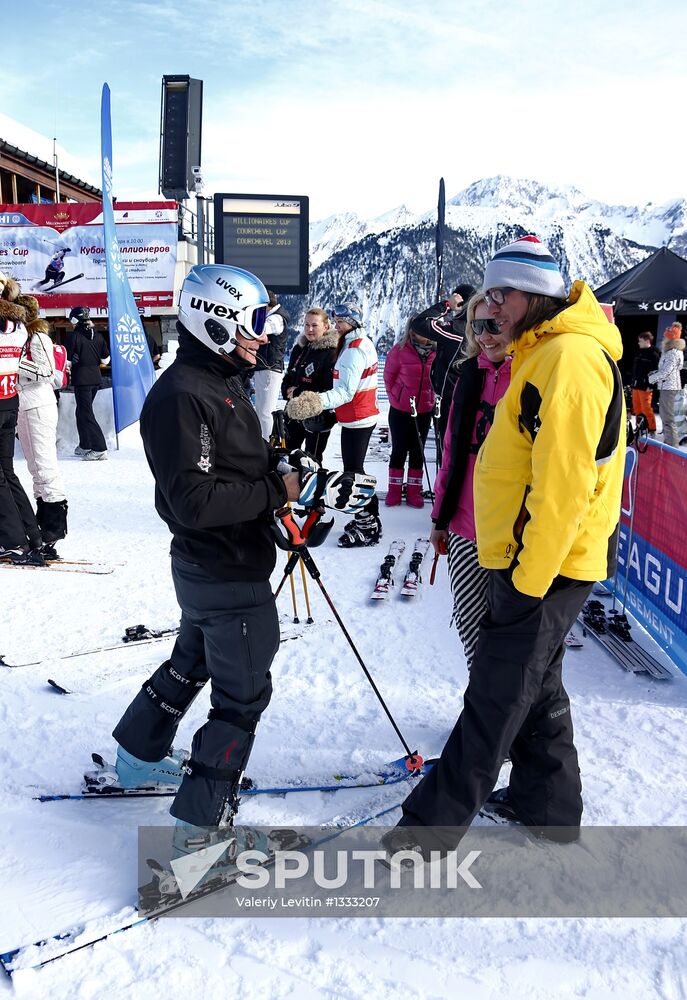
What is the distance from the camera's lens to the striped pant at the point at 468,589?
293 cm

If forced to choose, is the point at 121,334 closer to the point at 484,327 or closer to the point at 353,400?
the point at 353,400

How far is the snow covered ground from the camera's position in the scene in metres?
2.00

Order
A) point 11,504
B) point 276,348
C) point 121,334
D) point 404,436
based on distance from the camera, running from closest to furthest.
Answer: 1. point 11,504
2. point 404,436
3. point 276,348
4. point 121,334

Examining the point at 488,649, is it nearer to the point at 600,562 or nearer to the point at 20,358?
the point at 600,562

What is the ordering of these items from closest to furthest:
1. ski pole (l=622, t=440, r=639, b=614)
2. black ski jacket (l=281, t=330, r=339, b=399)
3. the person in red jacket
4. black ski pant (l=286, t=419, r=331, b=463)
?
1. ski pole (l=622, t=440, r=639, b=614)
2. black ski jacket (l=281, t=330, r=339, b=399)
3. black ski pant (l=286, t=419, r=331, b=463)
4. the person in red jacket

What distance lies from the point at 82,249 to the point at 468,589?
1976cm

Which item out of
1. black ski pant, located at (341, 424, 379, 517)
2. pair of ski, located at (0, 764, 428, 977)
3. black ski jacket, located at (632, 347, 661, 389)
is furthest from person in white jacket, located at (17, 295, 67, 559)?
black ski jacket, located at (632, 347, 661, 389)

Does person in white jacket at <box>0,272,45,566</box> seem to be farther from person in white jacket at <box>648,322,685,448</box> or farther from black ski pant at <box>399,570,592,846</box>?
person in white jacket at <box>648,322,685,448</box>

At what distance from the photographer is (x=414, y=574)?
5.50 meters

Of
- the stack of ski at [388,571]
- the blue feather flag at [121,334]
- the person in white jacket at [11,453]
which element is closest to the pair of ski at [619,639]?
the stack of ski at [388,571]

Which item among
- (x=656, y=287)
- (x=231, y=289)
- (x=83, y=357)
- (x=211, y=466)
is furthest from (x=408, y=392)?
(x=656, y=287)

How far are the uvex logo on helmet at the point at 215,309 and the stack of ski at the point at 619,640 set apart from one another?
2.98m

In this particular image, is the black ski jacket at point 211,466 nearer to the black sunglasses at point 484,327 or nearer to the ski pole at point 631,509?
the black sunglasses at point 484,327

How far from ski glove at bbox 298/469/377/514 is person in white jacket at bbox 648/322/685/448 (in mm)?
11495
